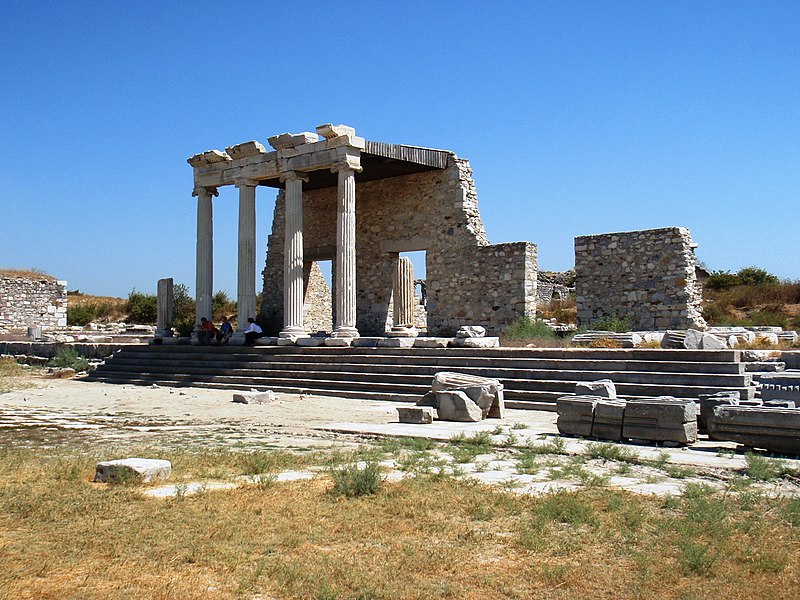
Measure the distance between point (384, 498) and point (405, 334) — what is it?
15.8 meters

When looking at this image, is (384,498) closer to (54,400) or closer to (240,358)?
(54,400)

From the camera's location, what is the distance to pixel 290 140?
68.6 ft

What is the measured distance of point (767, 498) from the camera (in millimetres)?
6055

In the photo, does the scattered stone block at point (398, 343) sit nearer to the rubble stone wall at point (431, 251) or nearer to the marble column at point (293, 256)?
the marble column at point (293, 256)

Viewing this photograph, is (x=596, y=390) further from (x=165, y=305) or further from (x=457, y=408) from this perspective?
(x=165, y=305)

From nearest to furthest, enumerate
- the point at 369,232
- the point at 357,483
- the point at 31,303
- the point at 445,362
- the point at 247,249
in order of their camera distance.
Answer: the point at 357,483
the point at 445,362
the point at 247,249
the point at 369,232
the point at 31,303

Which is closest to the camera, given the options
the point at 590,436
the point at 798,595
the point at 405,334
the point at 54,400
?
the point at 798,595

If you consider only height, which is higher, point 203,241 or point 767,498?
point 203,241

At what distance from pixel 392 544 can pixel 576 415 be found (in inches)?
197

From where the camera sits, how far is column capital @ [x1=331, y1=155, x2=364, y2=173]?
2002 cm

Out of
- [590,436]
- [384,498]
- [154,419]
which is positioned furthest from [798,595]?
[154,419]

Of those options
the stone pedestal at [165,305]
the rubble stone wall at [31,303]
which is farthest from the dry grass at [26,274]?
the stone pedestal at [165,305]

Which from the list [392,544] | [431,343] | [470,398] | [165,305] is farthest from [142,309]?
[392,544]

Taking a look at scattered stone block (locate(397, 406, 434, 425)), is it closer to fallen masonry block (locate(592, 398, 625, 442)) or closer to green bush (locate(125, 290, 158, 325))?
fallen masonry block (locate(592, 398, 625, 442))
